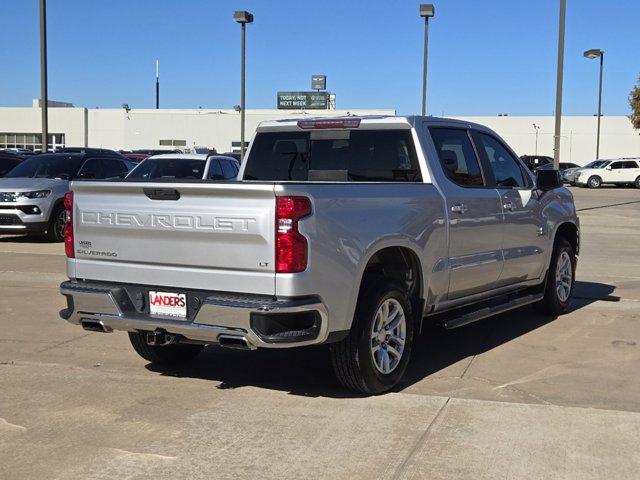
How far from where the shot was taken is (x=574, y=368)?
21.2 feet

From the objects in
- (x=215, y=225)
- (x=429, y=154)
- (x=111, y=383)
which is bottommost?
(x=111, y=383)

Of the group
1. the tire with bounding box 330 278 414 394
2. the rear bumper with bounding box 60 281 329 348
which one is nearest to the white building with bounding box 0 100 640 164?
the tire with bounding box 330 278 414 394

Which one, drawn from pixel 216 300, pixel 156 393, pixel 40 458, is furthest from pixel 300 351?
pixel 40 458

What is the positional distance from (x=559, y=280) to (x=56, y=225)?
10.3 m

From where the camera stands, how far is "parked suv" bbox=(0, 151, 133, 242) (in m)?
14.8

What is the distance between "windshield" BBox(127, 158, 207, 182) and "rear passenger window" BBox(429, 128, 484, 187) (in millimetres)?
8945

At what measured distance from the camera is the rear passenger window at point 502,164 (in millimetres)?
7422

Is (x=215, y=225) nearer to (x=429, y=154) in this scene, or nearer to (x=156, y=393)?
(x=156, y=393)

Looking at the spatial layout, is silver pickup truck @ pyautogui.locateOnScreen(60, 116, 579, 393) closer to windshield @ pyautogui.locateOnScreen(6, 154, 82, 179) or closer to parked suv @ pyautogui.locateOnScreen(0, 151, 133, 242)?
parked suv @ pyautogui.locateOnScreen(0, 151, 133, 242)

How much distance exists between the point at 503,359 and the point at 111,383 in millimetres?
3288

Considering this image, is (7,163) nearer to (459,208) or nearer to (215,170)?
(215,170)

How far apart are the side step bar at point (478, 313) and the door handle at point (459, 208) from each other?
88 centimetres

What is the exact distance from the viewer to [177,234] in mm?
5117

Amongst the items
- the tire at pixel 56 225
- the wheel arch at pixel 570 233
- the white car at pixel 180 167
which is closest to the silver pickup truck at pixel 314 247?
the wheel arch at pixel 570 233
